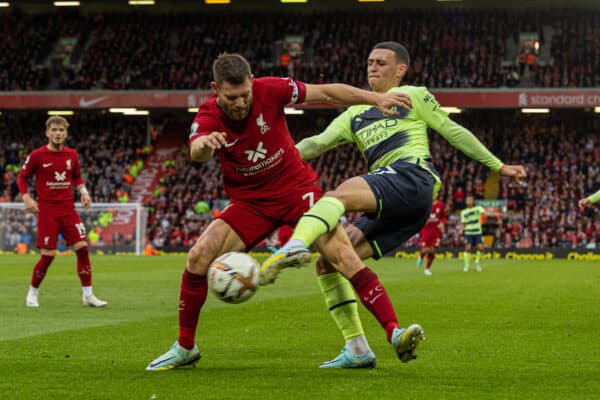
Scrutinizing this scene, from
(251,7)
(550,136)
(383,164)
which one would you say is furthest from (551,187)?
(383,164)

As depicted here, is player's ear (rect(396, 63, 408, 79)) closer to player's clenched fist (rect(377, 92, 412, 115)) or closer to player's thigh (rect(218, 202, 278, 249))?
player's clenched fist (rect(377, 92, 412, 115))

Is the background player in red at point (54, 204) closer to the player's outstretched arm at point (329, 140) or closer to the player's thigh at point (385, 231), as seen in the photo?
the player's outstretched arm at point (329, 140)

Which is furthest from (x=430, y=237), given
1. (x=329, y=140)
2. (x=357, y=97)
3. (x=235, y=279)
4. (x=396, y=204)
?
(x=235, y=279)

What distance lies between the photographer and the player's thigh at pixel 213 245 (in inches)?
283

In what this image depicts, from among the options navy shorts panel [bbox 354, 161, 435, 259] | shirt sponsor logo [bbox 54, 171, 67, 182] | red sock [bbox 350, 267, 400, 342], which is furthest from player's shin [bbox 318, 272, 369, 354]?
shirt sponsor logo [bbox 54, 171, 67, 182]

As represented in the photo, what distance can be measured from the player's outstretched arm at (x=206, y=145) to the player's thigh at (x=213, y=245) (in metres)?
0.94

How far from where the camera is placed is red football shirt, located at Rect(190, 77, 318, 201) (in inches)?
277

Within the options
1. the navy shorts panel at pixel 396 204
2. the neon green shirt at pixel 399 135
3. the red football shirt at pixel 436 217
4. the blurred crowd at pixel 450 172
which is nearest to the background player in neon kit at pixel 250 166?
the navy shorts panel at pixel 396 204

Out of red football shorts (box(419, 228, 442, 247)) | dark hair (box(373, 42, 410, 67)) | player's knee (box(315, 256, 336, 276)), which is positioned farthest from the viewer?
red football shorts (box(419, 228, 442, 247))

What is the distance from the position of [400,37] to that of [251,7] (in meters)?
7.35

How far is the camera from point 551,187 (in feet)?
136

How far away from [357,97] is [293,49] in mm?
39926

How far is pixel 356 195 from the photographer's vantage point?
7012mm

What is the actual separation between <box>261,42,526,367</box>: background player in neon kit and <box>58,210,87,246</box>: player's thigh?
6.79m
